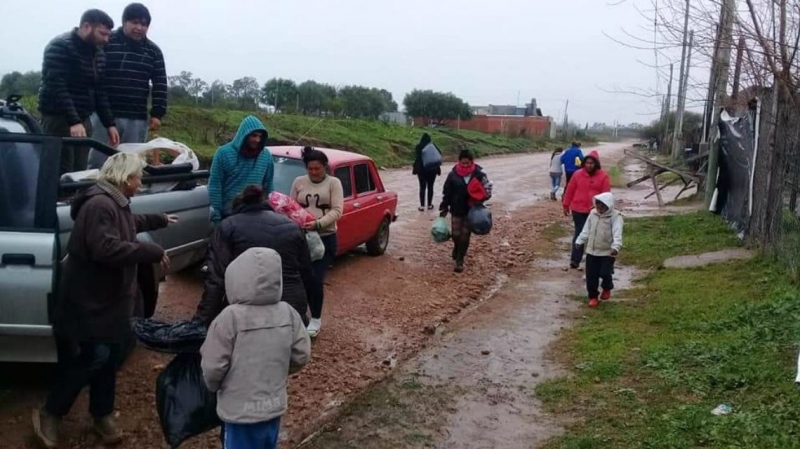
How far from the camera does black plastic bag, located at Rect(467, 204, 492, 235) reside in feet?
32.6

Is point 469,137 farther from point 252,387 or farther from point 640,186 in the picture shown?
point 252,387

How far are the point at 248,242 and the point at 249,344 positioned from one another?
0.90 metres

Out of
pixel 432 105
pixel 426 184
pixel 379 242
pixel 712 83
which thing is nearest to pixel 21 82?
pixel 426 184

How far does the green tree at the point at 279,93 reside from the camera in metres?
45.6

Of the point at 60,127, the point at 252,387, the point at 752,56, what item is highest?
the point at 752,56

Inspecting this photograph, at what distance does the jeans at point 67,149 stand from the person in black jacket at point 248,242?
2.11 m

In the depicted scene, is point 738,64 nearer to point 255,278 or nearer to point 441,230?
point 441,230

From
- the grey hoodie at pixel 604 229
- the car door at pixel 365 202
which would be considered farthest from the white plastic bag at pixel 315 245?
the grey hoodie at pixel 604 229

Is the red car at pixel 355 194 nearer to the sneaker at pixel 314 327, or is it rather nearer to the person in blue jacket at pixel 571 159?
the sneaker at pixel 314 327

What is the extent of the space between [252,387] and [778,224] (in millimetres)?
7869

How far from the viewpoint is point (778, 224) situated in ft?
30.8

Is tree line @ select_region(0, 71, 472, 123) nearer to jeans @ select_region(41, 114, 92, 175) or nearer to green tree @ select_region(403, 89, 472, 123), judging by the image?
green tree @ select_region(403, 89, 472, 123)

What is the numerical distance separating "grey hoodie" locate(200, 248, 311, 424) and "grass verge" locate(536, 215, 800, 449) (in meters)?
2.20

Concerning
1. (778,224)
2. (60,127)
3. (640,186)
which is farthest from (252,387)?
(640,186)
